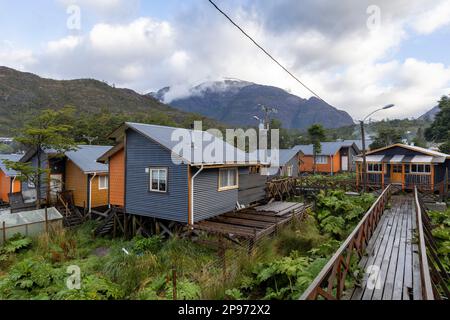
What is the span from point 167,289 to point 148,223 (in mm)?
7645

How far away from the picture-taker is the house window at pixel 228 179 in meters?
14.2

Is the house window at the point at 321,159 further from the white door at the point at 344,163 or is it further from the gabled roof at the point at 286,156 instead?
the gabled roof at the point at 286,156

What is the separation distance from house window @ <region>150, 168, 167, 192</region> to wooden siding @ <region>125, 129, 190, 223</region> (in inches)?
9.0

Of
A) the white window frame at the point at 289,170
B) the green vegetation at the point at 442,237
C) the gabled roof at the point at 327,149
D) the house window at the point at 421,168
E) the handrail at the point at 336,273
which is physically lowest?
the green vegetation at the point at 442,237

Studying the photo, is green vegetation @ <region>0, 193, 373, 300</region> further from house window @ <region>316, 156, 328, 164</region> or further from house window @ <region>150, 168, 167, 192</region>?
house window @ <region>316, 156, 328, 164</region>

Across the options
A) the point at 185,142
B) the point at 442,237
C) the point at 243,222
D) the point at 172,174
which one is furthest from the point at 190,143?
the point at 442,237

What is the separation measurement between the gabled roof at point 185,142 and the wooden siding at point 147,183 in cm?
42

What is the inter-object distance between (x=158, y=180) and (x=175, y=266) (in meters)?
4.98

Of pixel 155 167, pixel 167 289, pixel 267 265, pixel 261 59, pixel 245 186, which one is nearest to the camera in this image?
pixel 267 265

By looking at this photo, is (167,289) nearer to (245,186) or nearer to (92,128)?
(245,186)

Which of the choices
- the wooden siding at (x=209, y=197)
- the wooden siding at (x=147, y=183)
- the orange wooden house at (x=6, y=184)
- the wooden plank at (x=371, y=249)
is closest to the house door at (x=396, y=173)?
the wooden plank at (x=371, y=249)

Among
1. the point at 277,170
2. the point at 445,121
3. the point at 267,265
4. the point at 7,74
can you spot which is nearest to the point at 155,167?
the point at 267,265

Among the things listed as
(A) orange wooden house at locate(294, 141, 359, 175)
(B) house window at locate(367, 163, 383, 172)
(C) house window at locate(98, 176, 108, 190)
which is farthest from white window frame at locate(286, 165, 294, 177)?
(C) house window at locate(98, 176, 108, 190)

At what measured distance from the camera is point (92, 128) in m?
42.3
